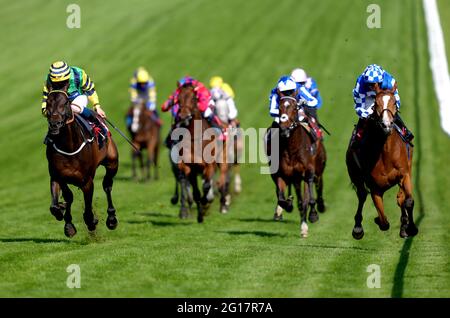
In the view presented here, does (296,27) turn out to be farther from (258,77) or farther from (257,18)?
(258,77)

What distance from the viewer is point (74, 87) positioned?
1500 centimetres

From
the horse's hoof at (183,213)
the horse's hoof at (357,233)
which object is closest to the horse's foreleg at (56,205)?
the horse's hoof at (357,233)

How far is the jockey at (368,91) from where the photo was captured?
13.8 m

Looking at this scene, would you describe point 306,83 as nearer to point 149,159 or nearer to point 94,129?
point 94,129

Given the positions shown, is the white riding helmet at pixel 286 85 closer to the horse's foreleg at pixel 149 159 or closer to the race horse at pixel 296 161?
the race horse at pixel 296 161

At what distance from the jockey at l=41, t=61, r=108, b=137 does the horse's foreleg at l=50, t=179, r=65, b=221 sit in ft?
3.59

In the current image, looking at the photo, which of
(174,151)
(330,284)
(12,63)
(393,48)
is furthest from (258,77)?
(330,284)

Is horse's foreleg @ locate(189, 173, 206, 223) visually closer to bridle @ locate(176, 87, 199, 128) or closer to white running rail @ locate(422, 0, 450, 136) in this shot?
bridle @ locate(176, 87, 199, 128)

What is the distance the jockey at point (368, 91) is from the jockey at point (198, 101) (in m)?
4.82

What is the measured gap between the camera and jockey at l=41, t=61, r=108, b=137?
14150 mm

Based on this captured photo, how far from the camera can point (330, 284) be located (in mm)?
11570

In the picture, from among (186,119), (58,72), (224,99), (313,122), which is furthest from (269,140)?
(224,99)

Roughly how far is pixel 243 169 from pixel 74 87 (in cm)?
1530

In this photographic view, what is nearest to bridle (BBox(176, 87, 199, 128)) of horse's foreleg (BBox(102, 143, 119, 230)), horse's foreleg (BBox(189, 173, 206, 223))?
horse's foreleg (BBox(189, 173, 206, 223))
